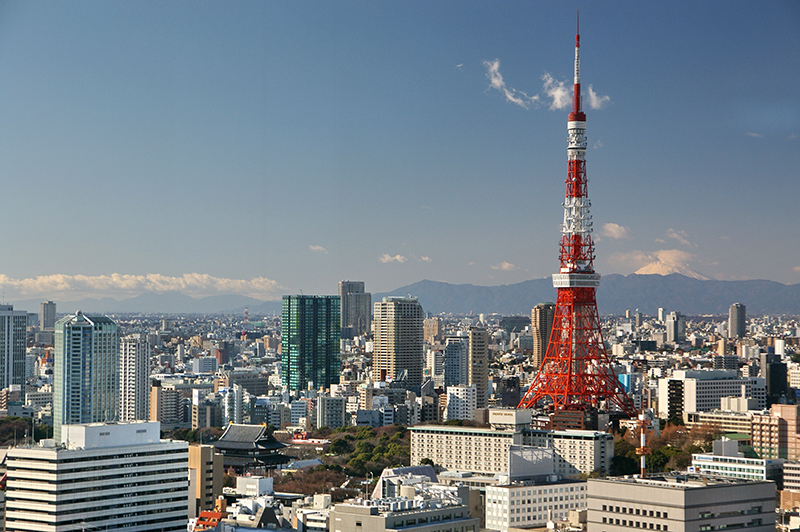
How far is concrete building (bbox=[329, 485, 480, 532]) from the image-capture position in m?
13.8

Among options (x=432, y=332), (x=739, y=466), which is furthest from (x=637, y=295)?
(x=739, y=466)

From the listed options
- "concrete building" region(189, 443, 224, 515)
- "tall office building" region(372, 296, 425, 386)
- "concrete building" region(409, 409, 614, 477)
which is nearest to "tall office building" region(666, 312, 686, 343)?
"tall office building" region(372, 296, 425, 386)

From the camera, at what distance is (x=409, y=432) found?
105 ft

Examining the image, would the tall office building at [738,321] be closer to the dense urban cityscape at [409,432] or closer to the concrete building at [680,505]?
the dense urban cityscape at [409,432]

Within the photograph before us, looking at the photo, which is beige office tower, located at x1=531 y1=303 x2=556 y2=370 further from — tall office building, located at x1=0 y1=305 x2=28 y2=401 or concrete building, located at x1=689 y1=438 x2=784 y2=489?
concrete building, located at x1=689 y1=438 x2=784 y2=489

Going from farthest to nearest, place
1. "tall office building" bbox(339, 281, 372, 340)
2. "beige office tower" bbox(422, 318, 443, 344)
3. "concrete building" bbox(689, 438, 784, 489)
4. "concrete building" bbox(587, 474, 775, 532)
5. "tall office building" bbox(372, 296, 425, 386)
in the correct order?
"tall office building" bbox(339, 281, 372, 340) → "beige office tower" bbox(422, 318, 443, 344) → "tall office building" bbox(372, 296, 425, 386) → "concrete building" bbox(689, 438, 784, 489) → "concrete building" bbox(587, 474, 775, 532)

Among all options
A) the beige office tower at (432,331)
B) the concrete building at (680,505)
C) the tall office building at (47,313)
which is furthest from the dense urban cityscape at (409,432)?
the beige office tower at (432,331)

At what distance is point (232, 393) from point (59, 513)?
2583 cm

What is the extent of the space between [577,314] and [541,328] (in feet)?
101

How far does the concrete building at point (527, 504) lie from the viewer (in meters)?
19.6

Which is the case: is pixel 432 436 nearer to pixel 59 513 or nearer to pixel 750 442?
pixel 750 442

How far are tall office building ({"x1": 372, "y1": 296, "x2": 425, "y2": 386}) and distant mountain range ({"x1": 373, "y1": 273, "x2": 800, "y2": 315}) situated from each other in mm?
34609

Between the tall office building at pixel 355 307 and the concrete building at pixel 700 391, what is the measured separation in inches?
1843

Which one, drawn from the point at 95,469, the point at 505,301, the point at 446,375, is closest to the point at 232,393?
the point at 446,375
